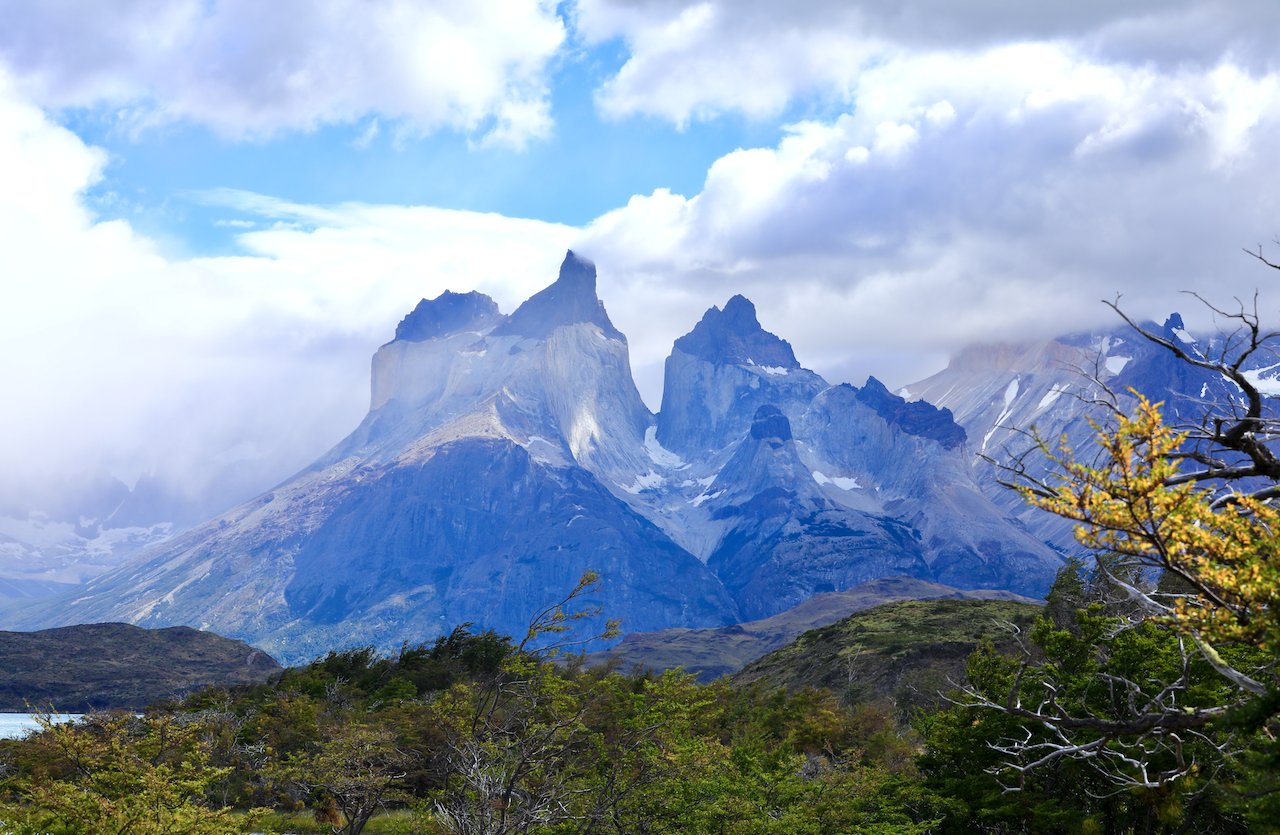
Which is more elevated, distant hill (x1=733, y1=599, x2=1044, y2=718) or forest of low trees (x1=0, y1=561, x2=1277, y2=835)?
forest of low trees (x1=0, y1=561, x2=1277, y2=835)

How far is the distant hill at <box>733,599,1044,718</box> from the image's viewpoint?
3130 inches

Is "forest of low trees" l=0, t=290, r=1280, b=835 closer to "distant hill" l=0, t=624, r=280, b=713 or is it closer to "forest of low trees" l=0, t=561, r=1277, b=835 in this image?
"forest of low trees" l=0, t=561, r=1277, b=835

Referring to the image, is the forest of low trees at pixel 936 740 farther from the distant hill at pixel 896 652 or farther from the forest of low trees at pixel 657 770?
the distant hill at pixel 896 652

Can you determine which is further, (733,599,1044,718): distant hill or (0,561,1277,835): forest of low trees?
→ (733,599,1044,718): distant hill

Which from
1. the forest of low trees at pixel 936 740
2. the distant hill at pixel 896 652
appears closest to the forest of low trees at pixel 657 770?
the forest of low trees at pixel 936 740

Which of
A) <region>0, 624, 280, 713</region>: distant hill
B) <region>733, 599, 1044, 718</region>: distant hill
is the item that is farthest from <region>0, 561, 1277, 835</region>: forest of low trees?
<region>0, 624, 280, 713</region>: distant hill

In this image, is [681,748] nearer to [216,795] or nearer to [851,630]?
[216,795]

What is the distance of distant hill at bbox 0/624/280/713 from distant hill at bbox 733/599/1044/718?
82695mm

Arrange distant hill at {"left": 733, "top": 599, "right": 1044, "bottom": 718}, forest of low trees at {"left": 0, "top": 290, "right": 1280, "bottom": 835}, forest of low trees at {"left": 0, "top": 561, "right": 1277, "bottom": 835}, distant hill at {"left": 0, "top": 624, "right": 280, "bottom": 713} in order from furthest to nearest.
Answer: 1. distant hill at {"left": 0, "top": 624, "right": 280, "bottom": 713}
2. distant hill at {"left": 733, "top": 599, "right": 1044, "bottom": 718}
3. forest of low trees at {"left": 0, "top": 561, "right": 1277, "bottom": 835}
4. forest of low trees at {"left": 0, "top": 290, "right": 1280, "bottom": 835}

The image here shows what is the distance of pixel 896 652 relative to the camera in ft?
298

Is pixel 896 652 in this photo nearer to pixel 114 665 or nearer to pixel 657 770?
pixel 657 770

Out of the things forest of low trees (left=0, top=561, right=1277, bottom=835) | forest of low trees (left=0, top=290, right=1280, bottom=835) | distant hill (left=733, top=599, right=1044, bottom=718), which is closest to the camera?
forest of low trees (left=0, top=290, right=1280, bottom=835)

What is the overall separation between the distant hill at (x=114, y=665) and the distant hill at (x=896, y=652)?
8269 cm

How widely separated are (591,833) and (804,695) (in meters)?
35.6
